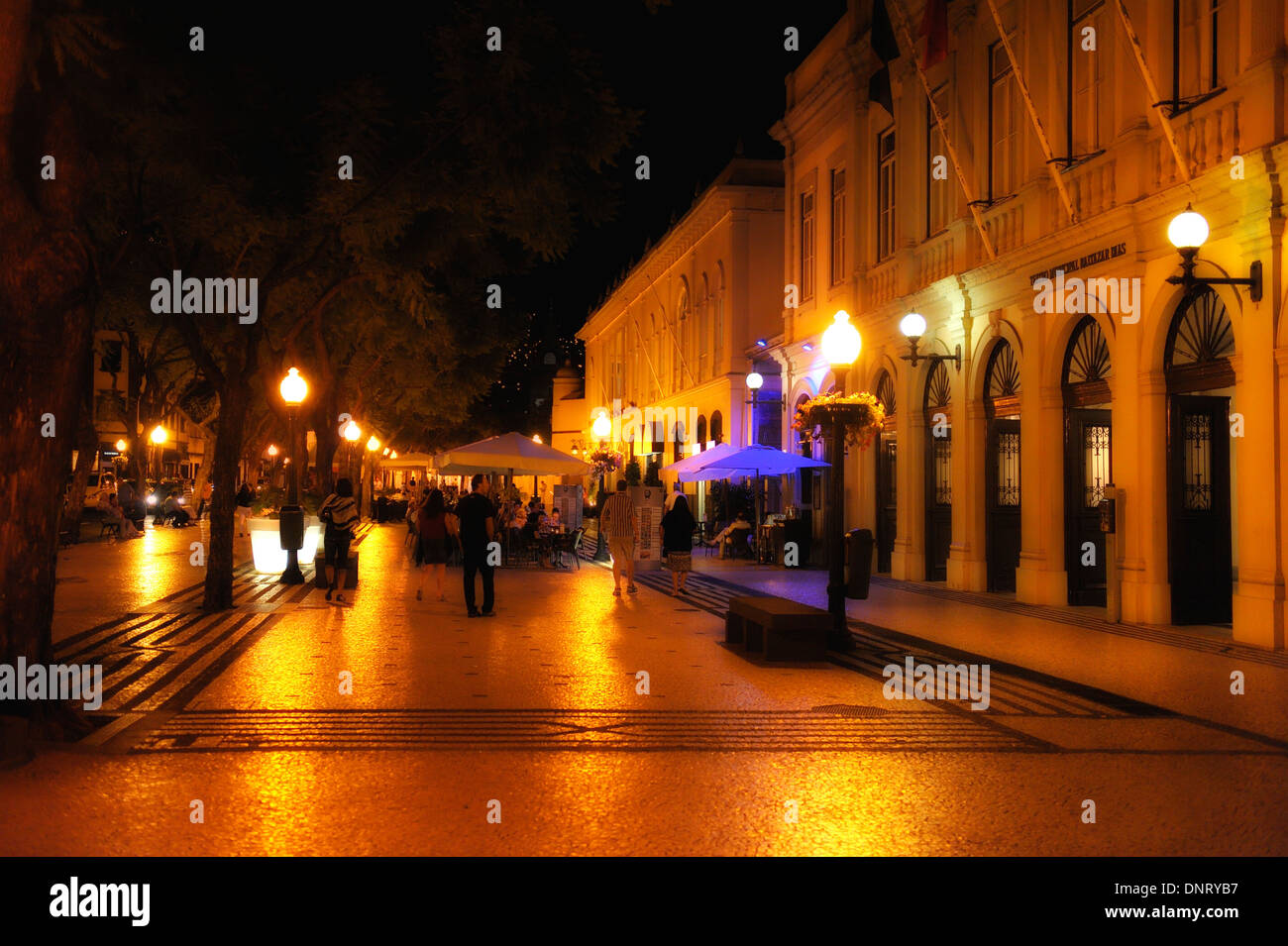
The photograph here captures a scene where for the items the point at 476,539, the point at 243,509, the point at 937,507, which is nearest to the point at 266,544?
the point at 476,539

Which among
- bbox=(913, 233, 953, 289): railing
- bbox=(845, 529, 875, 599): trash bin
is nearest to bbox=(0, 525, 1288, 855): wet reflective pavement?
bbox=(845, 529, 875, 599): trash bin

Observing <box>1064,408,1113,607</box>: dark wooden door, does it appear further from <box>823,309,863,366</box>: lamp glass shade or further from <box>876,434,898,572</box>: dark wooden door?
<box>876,434,898,572</box>: dark wooden door

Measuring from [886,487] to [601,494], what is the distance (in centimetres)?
2214

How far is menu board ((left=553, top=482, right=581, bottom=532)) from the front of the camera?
33.0 meters

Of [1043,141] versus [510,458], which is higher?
[1043,141]

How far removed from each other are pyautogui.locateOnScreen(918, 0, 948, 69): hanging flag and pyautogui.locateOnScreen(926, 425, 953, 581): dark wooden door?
22.7ft

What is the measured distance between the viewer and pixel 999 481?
2114cm

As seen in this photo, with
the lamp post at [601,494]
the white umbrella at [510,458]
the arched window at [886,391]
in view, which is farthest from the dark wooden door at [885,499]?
the white umbrella at [510,458]

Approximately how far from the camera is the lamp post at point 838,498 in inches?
522

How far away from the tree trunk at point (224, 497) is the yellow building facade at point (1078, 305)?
11.9 m

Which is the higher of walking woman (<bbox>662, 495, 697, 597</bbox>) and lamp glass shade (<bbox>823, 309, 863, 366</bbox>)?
lamp glass shade (<bbox>823, 309, 863, 366</bbox>)

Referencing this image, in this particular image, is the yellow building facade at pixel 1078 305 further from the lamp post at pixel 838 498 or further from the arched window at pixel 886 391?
the lamp post at pixel 838 498

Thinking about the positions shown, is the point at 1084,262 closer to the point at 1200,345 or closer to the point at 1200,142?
the point at 1200,345

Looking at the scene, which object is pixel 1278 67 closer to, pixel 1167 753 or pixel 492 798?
pixel 1167 753
